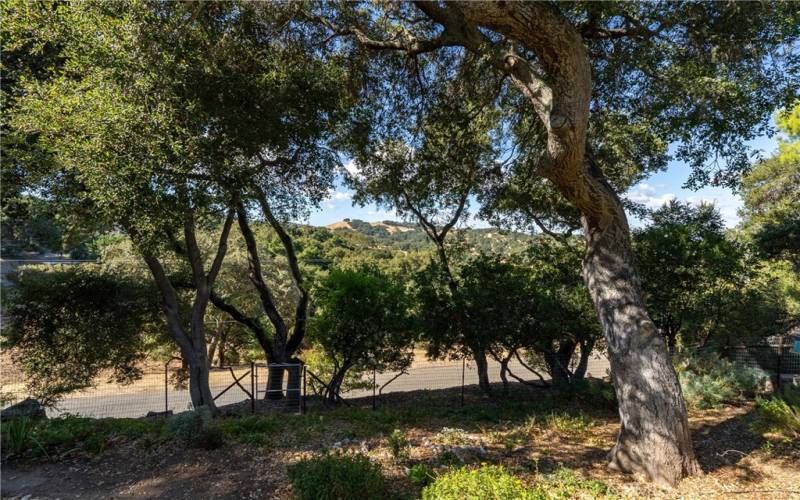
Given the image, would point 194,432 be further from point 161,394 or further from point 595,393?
point 161,394

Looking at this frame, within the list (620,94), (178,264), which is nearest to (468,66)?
(620,94)

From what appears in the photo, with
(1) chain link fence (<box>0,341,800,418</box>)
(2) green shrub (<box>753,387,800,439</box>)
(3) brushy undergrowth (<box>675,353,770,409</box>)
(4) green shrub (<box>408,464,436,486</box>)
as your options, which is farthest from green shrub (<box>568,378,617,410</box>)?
(4) green shrub (<box>408,464,436,486</box>)

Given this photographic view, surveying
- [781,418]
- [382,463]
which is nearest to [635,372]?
[781,418]

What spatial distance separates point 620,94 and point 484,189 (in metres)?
3.39

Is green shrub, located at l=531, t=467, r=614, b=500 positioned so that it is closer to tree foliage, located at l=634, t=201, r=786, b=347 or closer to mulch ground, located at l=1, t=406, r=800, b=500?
mulch ground, located at l=1, t=406, r=800, b=500

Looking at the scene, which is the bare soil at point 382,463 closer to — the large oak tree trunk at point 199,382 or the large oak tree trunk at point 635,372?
the large oak tree trunk at point 635,372

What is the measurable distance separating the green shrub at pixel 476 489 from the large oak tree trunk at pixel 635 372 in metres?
1.96

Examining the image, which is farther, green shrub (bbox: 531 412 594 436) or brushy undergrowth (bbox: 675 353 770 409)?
brushy undergrowth (bbox: 675 353 770 409)

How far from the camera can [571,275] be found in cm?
877

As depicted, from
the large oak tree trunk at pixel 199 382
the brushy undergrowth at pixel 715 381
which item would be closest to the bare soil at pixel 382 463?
the brushy undergrowth at pixel 715 381

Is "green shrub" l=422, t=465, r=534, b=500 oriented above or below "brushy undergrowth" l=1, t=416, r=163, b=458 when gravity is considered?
above

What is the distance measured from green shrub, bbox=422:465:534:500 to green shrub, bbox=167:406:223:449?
10.2ft

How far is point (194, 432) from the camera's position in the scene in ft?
16.2

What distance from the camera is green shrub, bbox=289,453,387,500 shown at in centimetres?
312
